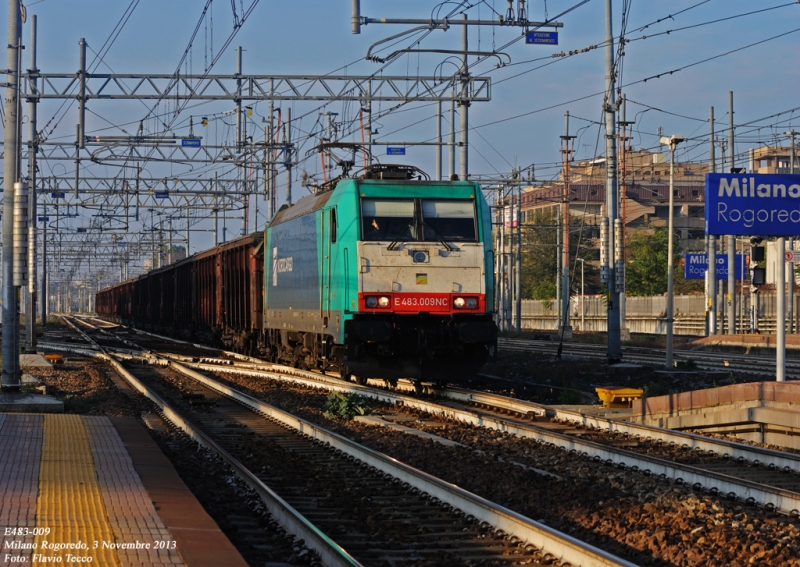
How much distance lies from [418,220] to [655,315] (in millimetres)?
46934

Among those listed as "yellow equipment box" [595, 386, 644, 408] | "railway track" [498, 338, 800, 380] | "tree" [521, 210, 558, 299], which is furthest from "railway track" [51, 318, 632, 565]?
"tree" [521, 210, 558, 299]

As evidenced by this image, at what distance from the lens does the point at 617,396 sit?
15836mm

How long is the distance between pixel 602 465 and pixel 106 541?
18.6 feet

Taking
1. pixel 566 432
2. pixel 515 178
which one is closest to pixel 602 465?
pixel 566 432

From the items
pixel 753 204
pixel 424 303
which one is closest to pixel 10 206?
pixel 424 303

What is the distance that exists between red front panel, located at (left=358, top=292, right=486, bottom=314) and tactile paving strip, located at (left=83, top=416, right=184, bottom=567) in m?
6.55

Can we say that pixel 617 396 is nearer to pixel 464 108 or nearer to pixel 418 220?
pixel 418 220

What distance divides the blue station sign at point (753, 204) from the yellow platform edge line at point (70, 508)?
38.4ft

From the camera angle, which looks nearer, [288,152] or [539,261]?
[288,152]

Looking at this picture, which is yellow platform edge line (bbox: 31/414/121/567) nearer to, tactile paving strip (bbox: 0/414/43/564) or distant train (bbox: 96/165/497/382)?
tactile paving strip (bbox: 0/414/43/564)

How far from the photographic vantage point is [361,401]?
15.4 meters

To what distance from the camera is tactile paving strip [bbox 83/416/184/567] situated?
6.18 meters

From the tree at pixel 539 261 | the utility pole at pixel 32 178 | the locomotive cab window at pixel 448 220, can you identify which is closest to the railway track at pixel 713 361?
the locomotive cab window at pixel 448 220

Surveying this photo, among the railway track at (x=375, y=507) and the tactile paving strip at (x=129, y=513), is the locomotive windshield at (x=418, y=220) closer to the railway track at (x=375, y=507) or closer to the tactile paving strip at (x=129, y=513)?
the railway track at (x=375, y=507)
